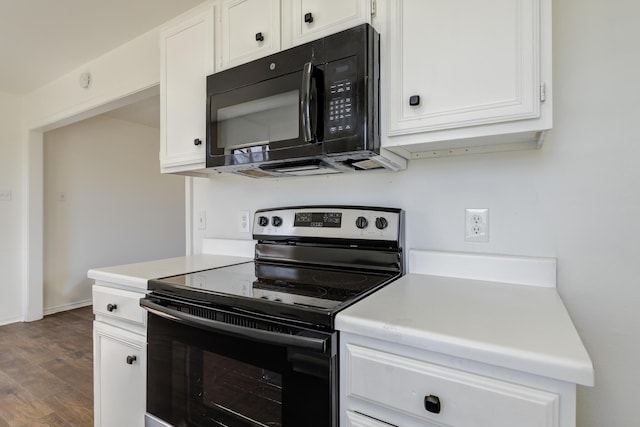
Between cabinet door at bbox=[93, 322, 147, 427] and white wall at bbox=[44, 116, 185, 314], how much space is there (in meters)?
3.13

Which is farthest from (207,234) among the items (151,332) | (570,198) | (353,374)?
(570,198)

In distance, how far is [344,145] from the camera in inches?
42.7

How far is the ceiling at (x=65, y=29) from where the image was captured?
188 centimetres

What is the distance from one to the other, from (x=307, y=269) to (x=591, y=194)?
106cm

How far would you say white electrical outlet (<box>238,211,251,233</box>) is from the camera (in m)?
1.85

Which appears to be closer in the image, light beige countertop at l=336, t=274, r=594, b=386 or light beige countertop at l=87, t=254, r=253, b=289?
light beige countertop at l=336, t=274, r=594, b=386

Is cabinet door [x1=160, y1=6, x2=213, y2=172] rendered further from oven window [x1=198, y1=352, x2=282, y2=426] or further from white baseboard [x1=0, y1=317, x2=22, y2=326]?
white baseboard [x1=0, y1=317, x2=22, y2=326]

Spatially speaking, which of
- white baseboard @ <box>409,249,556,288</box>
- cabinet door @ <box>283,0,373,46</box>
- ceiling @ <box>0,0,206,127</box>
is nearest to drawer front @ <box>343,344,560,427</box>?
white baseboard @ <box>409,249,556,288</box>

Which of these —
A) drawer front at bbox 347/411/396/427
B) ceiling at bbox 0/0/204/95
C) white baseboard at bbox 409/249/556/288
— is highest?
ceiling at bbox 0/0/204/95

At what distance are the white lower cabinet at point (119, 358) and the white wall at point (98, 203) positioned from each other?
10.2ft

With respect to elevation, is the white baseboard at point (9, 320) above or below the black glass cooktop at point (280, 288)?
below

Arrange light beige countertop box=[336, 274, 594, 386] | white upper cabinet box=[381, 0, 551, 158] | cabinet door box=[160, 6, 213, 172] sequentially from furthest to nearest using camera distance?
1. cabinet door box=[160, 6, 213, 172]
2. white upper cabinet box=[381, 0, 551, 158]
3. light beige countertop box=[336, 274, 594, 386]

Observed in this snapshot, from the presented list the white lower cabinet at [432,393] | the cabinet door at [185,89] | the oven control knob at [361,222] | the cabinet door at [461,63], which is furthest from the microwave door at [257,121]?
the white lower cabinet at [432,393]

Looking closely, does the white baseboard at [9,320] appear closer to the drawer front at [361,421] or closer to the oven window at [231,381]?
the oven window at [231,381]
